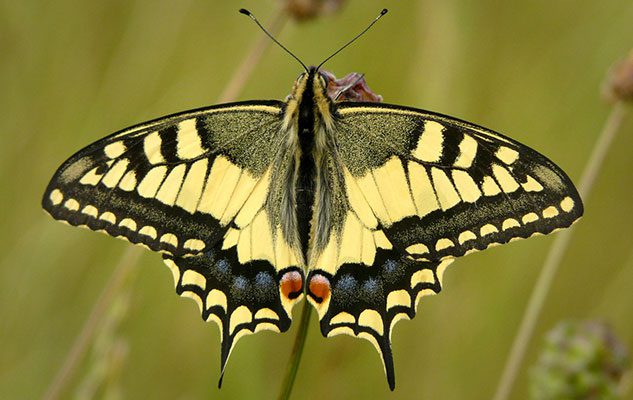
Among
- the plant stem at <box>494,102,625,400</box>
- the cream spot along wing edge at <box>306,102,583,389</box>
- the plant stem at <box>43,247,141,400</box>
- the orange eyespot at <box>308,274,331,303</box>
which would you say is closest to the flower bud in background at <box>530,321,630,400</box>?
the plant stem at <box>494,102,625,400</box>

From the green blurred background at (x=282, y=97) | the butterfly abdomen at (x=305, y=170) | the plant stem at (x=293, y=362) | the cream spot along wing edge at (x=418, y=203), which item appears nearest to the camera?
the plant stem at (x=293, y=362)

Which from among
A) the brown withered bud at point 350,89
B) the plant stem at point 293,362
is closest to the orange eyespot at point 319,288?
the plant stem at point 293,362

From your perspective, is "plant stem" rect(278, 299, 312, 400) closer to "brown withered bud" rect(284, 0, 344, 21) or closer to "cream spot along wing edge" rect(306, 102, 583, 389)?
"cream spot along wing edge" rect(306, 102, 583, 389)

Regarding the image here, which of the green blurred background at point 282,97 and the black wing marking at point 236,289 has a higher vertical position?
the green blurred background at point 282,97

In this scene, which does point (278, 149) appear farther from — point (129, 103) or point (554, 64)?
point (554, 64)

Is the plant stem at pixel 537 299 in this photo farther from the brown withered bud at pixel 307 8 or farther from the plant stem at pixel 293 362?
the brown withered bud at pixel 307 8
